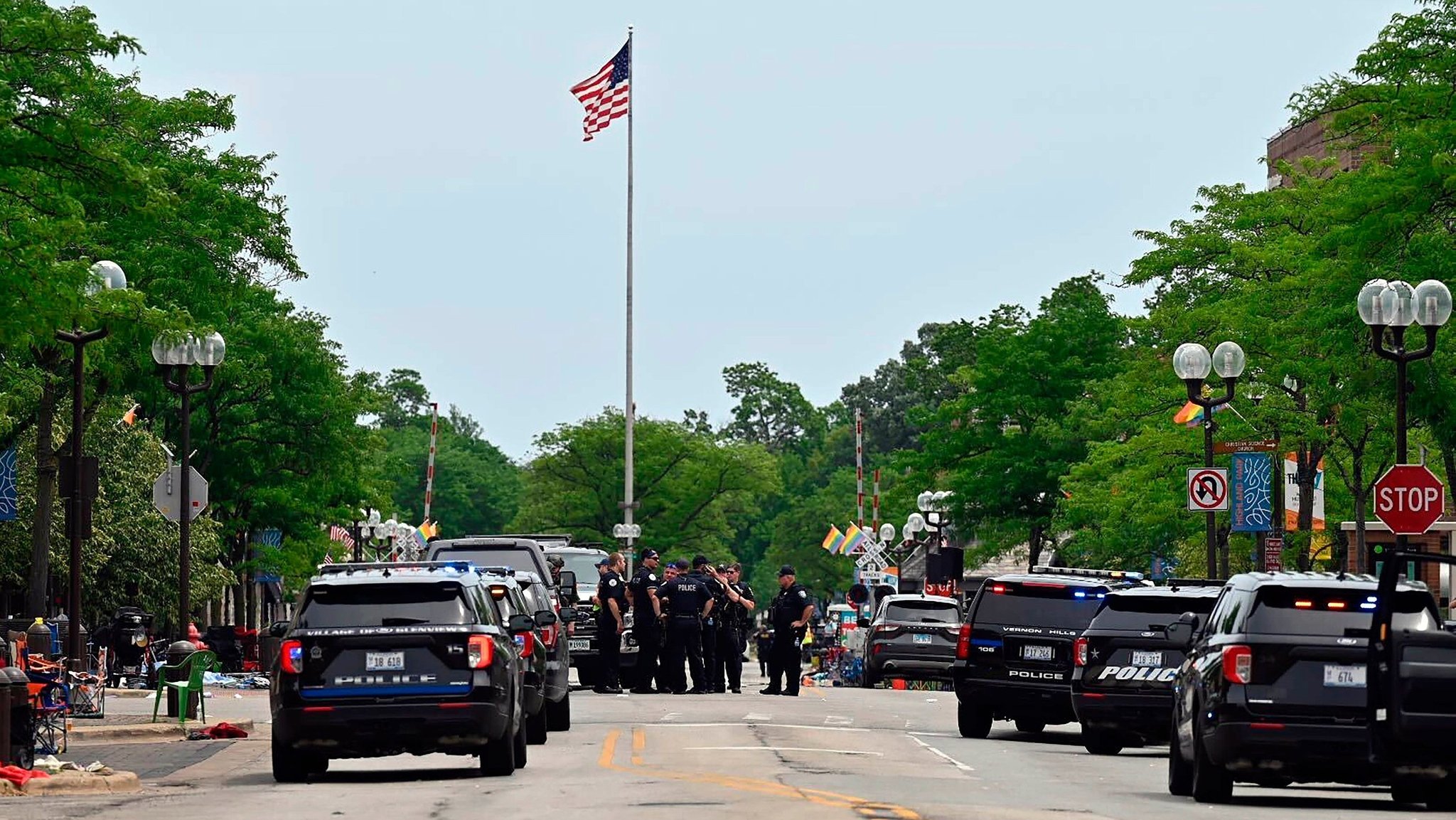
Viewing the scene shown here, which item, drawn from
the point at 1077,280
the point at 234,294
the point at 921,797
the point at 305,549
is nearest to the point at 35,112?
the point at 921,797

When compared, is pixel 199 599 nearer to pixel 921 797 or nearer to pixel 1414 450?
pixel 1414 450

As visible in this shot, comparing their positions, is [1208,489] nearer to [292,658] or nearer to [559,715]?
[559,715]

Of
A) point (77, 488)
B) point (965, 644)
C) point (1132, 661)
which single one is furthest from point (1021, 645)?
point (77, 488)

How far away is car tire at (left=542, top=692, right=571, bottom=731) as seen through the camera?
83.0ft

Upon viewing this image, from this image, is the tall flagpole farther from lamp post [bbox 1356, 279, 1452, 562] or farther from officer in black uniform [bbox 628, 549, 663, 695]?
lamp post [bbox 1356, 279, 1452, 562]

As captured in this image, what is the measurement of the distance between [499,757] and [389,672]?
46.7 inches

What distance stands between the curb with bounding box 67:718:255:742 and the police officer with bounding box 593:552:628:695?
864 centimetres

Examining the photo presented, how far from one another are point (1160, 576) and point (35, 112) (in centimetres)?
4799

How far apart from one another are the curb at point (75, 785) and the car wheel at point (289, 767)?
1059 millimetres

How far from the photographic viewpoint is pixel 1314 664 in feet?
54.1

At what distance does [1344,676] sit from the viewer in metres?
16.5

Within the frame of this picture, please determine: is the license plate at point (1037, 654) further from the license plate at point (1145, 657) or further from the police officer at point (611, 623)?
the police officer at point (611, 623)

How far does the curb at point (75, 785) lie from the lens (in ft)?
59.0

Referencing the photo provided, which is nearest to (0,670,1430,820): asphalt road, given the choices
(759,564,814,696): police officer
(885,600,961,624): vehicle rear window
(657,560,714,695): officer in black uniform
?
(759,564,814,696): police officer
